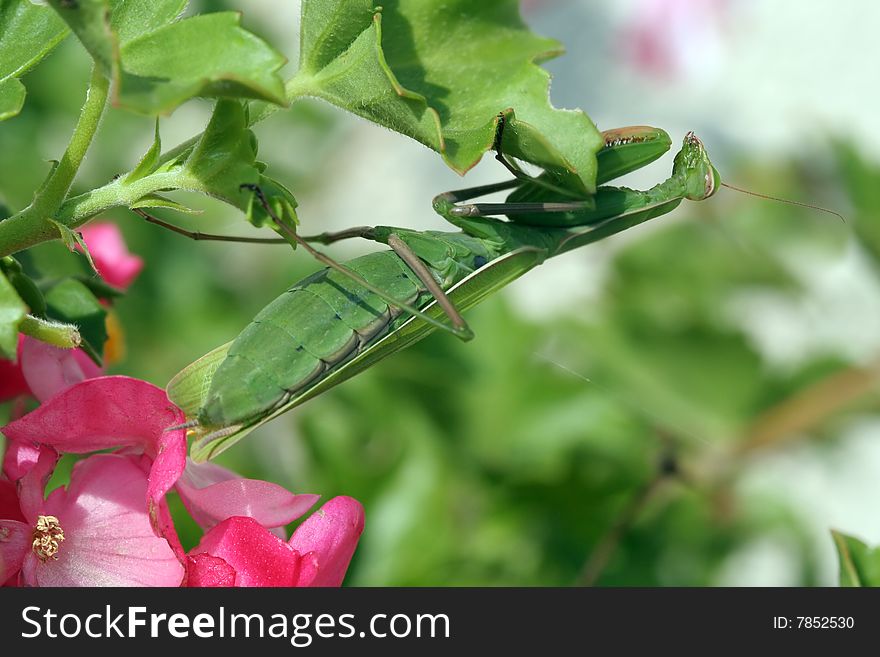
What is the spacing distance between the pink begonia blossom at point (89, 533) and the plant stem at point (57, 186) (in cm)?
15

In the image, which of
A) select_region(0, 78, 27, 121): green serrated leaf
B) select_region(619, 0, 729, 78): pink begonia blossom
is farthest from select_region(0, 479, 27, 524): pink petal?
select_region(619, 0, 729, 78): pink begonia blossom

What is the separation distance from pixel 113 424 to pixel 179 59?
251mm

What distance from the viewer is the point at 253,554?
0.65 m

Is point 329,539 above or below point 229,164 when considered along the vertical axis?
below

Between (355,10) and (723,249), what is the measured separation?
1.69 meters

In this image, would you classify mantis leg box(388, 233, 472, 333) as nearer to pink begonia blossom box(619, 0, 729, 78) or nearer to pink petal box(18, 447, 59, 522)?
pink petal box(18, 447, 59, 522)

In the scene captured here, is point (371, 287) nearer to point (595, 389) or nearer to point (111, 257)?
point (111, 257)

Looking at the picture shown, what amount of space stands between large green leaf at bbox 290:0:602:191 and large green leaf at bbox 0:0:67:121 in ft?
0.55

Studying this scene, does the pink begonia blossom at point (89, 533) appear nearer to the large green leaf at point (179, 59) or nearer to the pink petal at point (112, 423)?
the pink petal at point (112, 423)

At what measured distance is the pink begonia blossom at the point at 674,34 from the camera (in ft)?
9.02

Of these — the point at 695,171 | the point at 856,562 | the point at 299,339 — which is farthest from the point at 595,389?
the point at 299,339
